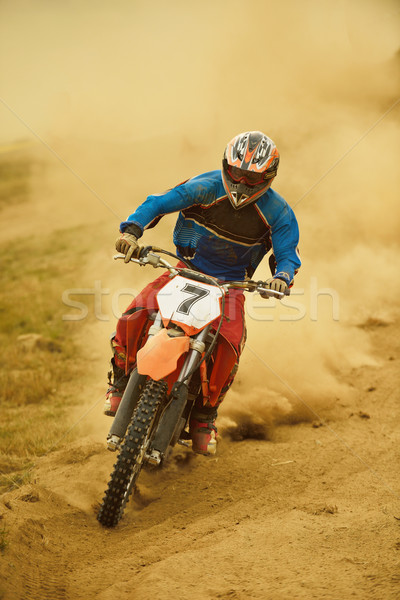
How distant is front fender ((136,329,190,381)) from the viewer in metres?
3.68

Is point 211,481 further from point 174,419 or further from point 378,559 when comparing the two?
point 378,559

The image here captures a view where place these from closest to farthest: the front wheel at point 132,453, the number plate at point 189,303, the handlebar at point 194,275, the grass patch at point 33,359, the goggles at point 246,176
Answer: the front wheel at point 132,453 < the number plate at point 189,303 < the handlebar at point 194,275 < the goggles at point 246,176 < the grass patch at point 33,359

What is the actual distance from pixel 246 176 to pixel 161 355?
5.56 feet

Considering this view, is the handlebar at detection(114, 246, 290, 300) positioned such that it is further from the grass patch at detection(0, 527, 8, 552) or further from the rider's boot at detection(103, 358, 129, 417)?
the grass patch at detection(0, 527, 8, 552)

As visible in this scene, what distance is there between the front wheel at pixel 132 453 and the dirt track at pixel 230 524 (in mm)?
209

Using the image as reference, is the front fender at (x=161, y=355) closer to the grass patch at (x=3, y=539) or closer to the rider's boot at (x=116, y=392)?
the rider's boot at (x=116, y=392)

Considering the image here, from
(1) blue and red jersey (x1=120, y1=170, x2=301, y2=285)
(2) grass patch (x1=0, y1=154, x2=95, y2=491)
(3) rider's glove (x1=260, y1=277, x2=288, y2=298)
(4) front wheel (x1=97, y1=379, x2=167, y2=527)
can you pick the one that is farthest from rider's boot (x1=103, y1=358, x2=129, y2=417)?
(3) rider's glove (x1=260, y1=277, x2=288, y2=298)

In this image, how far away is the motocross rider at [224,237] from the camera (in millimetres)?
4367

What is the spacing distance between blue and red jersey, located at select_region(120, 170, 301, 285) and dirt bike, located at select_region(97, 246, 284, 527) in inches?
23.7

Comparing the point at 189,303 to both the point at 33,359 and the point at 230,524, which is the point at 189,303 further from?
the point at 33,359

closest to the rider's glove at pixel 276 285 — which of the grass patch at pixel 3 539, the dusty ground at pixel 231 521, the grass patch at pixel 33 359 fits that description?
the dusty ground at pixel 231 521

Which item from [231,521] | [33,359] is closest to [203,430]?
[231,521]

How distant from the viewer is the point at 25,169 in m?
29.7

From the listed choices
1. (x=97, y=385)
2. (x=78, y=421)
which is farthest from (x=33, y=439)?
(x=97, y=385)
